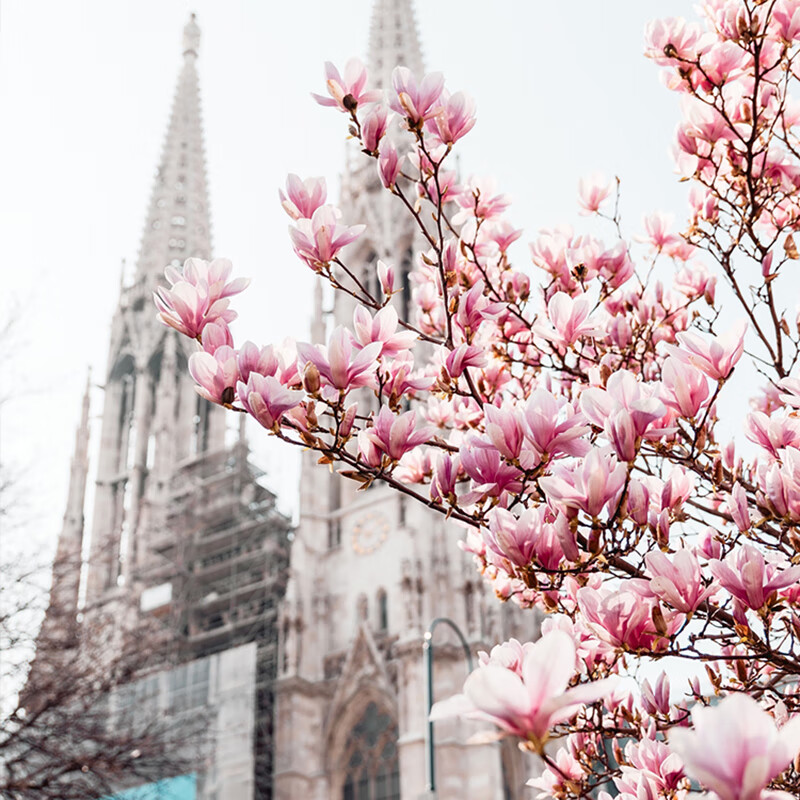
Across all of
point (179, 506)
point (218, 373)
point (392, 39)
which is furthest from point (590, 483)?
point (392, 39)

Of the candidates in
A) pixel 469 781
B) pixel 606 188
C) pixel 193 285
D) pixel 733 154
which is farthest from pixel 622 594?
pixel 469 781

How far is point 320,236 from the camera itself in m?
3.19

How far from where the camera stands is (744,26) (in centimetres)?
385

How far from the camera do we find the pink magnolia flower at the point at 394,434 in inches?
114

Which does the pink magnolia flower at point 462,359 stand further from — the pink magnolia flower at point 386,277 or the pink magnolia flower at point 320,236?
the pink magnolia flower at point 320,236

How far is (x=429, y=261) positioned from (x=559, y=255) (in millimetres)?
1030

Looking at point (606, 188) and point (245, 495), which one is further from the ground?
point (245, 495)

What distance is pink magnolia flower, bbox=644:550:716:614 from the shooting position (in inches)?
101

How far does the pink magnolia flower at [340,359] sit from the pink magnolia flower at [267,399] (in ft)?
0.48

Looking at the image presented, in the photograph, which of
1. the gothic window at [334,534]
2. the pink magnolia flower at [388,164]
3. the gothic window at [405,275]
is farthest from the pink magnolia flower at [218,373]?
the gothic window at [405,275]

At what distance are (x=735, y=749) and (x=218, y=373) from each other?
5.63ft

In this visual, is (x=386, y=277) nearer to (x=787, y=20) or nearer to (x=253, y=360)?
(x=253, y=360)

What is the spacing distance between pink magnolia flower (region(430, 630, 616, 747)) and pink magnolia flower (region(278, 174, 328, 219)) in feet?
6.20

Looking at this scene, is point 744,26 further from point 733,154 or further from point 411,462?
point 411,462
